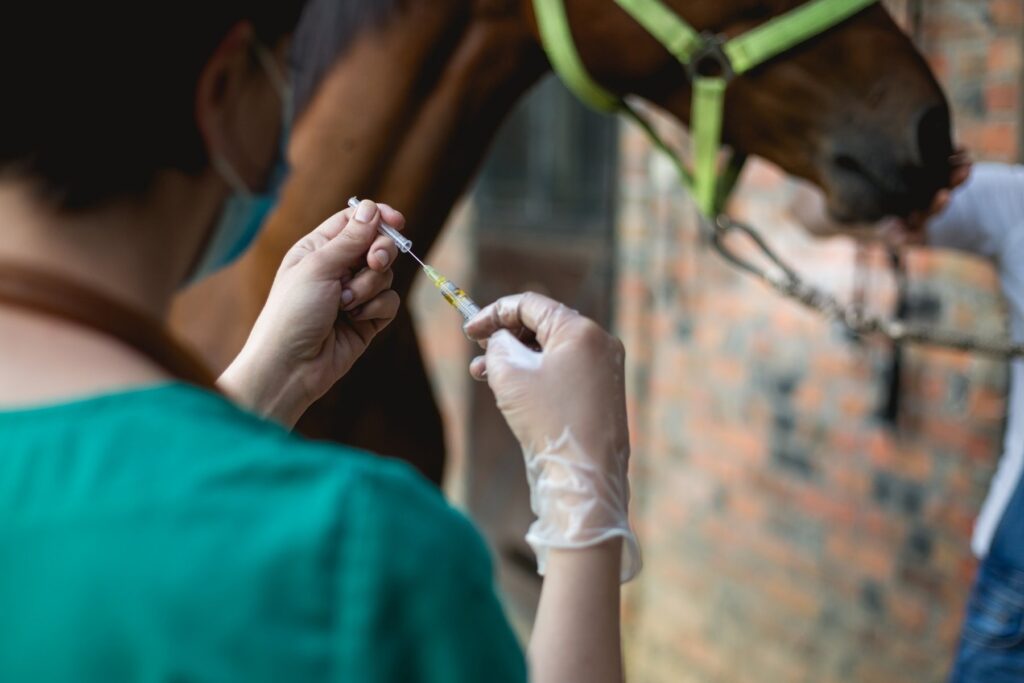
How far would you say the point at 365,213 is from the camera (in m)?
0.98

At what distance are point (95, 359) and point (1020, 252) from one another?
62.1 inches

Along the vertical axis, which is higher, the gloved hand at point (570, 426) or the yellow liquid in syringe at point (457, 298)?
the yellow liquid in syringe at point (457, 298)

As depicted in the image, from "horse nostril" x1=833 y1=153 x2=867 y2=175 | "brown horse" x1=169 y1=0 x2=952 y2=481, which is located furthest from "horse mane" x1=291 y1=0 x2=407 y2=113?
"horse nostril" x1=833 y1=153 x2=867 y2=175

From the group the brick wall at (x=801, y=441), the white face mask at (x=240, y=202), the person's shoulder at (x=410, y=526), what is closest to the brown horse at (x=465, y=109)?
the brick wall at (x=801, y=441)

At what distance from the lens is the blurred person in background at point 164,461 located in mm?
546

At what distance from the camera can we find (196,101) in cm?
66

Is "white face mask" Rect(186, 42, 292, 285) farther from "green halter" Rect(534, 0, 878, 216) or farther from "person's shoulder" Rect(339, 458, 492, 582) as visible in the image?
"green halter" Rect(534, 0, 878, 216)

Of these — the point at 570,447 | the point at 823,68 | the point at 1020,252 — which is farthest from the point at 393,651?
the point at 823,68

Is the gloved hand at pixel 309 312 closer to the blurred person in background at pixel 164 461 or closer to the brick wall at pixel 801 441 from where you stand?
the blurred person in background at pixel 164 461

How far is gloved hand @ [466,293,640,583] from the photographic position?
78cm

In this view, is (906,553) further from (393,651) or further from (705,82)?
(393,651)

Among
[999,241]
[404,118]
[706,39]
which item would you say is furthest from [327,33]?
[999,241]

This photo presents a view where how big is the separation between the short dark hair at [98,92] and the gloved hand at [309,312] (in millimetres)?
318

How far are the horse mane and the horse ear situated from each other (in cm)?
125
